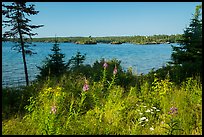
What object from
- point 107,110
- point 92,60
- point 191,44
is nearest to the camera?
point 107,110

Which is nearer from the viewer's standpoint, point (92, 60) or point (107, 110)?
point (107, 110)

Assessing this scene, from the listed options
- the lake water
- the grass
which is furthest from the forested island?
the lake water

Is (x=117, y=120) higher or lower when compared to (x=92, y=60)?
higher

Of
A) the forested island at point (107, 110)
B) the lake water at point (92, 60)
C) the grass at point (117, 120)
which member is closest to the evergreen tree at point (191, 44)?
the lake water at point (92, 60)

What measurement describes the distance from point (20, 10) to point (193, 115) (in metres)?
12.7

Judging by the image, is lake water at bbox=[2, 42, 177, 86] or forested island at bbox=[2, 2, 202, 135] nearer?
forested island at bbox=[2, 2, 202, 135]

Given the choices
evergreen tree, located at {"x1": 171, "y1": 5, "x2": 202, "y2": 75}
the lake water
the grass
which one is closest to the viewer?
the grass

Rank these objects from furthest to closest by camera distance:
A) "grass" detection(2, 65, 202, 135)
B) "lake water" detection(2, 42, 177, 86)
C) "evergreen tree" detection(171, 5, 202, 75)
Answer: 1. "lake water" detection(2, 42, 177, 86)
2. "evergreen tree" detection(171, 5, 202, 75)
3. "grass" detection(2, 65, 202, 135)

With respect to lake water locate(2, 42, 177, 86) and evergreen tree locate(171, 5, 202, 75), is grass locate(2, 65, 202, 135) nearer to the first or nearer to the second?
lake water locate(2, 42, 177, 86)

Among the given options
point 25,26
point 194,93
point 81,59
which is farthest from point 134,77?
point 25,26

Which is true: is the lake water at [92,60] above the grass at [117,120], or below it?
below

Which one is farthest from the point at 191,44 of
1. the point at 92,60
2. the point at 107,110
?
the point at 92,60

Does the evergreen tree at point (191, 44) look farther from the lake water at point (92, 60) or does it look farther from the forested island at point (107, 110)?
the forested island at point (107, 110)

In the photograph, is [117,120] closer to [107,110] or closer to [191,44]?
[107,110]
